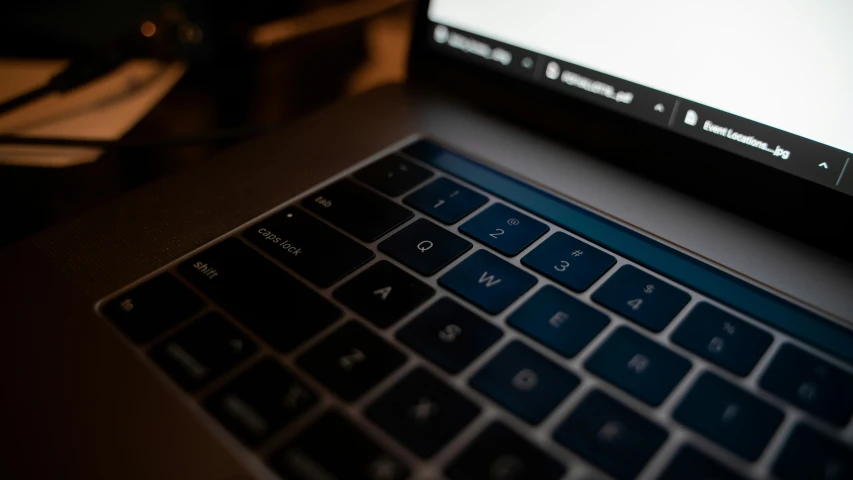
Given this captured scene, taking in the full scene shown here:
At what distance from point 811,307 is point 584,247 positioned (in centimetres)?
11

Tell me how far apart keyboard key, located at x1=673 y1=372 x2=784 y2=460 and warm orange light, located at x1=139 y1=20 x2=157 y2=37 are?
0.52 meters

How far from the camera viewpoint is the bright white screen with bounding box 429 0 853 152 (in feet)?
1.02

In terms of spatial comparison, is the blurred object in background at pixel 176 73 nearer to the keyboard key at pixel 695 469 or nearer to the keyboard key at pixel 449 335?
the keyboard key at pixel 449 335

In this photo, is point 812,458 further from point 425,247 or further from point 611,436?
point 425,247

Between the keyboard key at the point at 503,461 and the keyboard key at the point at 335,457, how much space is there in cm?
2

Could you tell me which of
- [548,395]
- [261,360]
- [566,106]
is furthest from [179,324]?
[566,106]

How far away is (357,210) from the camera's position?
0.35 m

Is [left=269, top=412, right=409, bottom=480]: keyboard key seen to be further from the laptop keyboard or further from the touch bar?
the touch bar

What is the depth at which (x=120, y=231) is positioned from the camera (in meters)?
0.34

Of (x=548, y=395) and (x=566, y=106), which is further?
(x=566, y=106)

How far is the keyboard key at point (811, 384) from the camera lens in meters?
0.26

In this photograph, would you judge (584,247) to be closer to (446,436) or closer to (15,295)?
(446,436)

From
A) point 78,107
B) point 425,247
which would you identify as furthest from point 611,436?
point 78,107

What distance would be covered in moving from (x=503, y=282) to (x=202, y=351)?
14 cm
